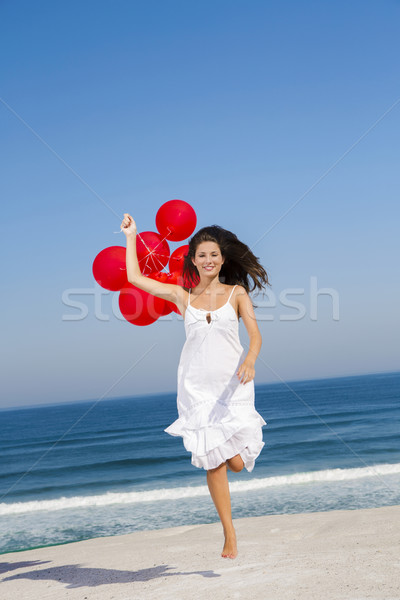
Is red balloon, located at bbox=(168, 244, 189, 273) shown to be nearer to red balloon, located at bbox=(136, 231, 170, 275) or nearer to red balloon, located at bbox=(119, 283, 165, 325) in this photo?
red balloon, located at bbox=(136, 231, 170, 275)

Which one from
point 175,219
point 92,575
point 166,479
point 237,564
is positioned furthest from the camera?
point 166,479

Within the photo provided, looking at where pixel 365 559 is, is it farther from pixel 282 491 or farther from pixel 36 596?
pixel 282 491

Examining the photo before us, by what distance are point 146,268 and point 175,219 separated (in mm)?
569

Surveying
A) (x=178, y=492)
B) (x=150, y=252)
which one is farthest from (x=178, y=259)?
(x=178, y=492)

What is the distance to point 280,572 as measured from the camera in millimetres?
4180

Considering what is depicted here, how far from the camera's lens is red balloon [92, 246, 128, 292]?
4.64 m

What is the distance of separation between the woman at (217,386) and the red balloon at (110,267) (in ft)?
2.24

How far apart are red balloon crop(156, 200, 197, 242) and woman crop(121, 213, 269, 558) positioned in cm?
104

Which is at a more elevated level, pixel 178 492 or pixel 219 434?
pixel 219 434

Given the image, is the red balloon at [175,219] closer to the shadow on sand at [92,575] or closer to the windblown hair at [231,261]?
the windblown hair at [231,261]

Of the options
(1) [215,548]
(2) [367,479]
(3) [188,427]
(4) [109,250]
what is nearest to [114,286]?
(4) [109,250]

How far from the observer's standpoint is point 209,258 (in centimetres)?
396

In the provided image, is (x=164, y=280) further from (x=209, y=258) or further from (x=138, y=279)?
(x=209, y=258)

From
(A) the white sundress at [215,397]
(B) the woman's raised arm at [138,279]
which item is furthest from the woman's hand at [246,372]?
(B) the woman's raised arm at [138,279]
